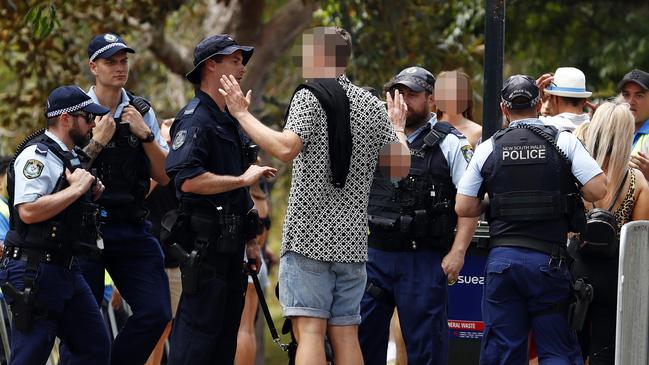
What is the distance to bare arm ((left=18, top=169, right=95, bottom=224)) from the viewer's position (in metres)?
7.08

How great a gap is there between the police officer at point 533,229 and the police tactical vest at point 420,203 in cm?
62

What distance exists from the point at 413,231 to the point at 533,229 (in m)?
0.87

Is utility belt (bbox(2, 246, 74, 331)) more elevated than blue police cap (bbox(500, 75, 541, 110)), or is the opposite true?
blue police cap (bbox(500, 75, 541, 110))

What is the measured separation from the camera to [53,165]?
23.7ft

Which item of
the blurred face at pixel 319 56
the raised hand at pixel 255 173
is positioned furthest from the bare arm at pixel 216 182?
the blurred face at pixel 319 56

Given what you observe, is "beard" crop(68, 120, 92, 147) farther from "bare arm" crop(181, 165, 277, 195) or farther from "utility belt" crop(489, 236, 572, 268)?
"utility belt" crop(489, 236, 572, 268)

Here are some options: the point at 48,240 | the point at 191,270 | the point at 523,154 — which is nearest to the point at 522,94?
the point at 523,154

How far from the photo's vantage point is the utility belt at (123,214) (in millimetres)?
7777

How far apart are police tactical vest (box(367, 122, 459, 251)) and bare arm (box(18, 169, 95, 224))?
1.78 meters

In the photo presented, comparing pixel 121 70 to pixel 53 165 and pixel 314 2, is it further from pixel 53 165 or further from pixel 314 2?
pixel 314 2

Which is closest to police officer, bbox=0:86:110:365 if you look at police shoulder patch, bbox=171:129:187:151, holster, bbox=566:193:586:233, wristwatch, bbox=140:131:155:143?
wristwatch, bbox=140:131:155:143

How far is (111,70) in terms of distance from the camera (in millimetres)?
7832

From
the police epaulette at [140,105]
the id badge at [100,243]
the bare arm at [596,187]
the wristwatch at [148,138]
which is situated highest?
the police epaulette at [140,105]

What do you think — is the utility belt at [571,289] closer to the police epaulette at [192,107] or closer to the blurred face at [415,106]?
the blurred face at [415,106]
